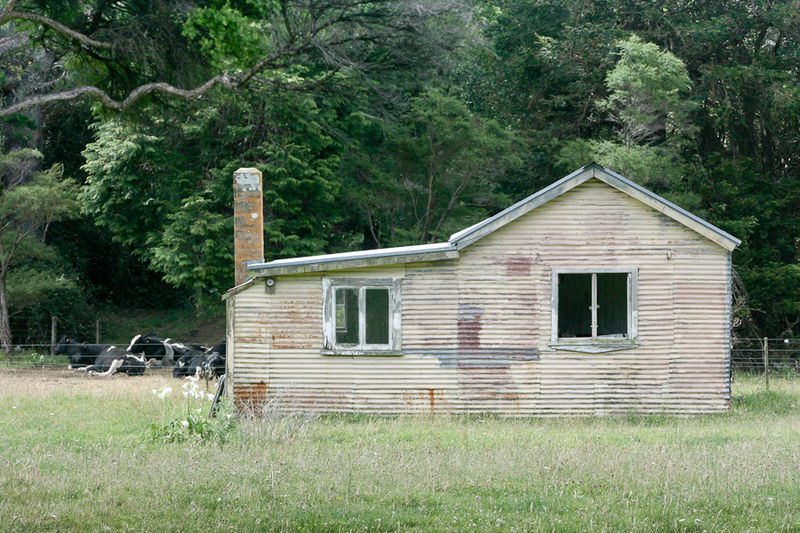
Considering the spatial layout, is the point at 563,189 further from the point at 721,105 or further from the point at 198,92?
the point at 721,105

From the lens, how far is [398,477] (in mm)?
9773

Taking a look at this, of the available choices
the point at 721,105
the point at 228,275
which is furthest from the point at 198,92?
the point at 721,105

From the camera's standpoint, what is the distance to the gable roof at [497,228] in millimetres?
15969

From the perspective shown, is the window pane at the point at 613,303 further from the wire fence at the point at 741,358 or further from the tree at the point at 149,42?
the wire fence at the point at 741,358

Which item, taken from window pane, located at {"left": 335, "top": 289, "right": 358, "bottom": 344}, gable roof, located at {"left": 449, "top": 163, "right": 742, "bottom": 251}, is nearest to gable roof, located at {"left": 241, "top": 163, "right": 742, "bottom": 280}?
gable roof, located at {"left": 449, "top": 163, "right": 742, "bottom": 251}

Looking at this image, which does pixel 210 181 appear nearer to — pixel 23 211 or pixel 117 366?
pixel 23 211

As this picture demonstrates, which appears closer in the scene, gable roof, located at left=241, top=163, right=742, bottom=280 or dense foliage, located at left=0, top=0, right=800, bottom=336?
gable roof, located at left=241, top=163, right=742, bottom=280

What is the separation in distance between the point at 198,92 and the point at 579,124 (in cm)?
2051

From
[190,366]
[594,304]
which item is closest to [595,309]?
[594,304]

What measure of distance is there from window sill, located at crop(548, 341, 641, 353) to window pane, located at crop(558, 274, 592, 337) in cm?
325

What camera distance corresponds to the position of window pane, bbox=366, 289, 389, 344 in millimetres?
16219

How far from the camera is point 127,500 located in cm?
879

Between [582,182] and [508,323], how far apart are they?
109 inches

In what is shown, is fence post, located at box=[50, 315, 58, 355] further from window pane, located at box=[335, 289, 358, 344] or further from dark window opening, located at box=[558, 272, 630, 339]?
dark window opening, located at box=[558, 272, 630, 339]
